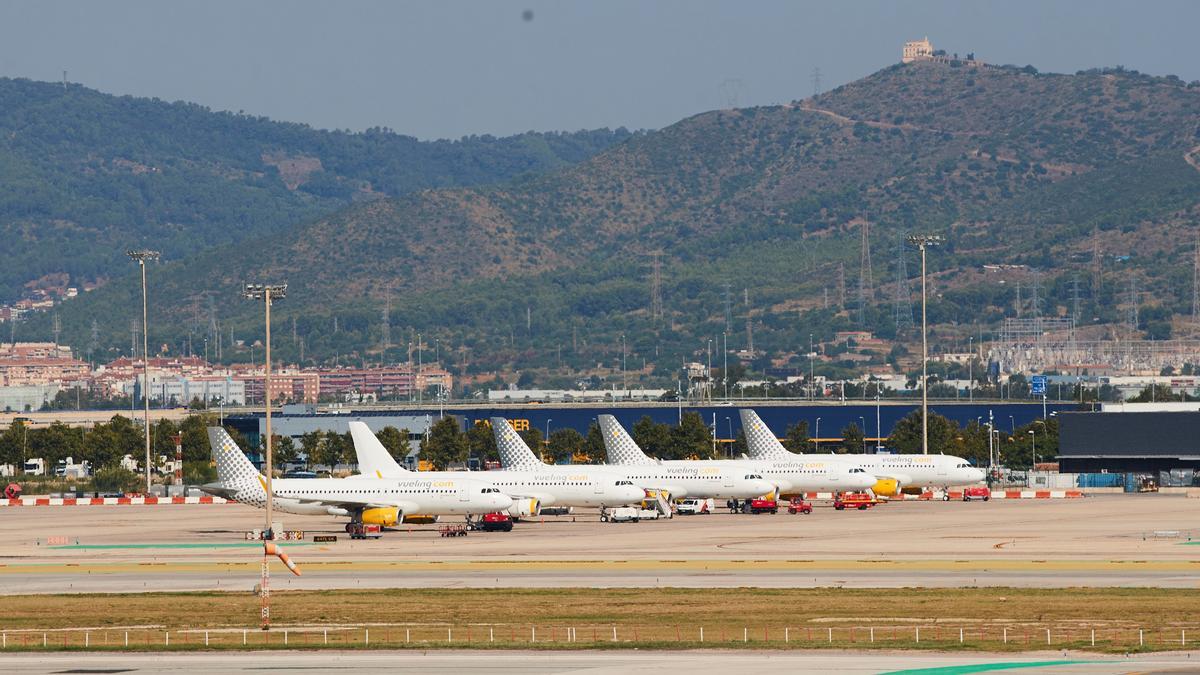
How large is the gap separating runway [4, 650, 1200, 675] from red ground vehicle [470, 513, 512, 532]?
57.1m

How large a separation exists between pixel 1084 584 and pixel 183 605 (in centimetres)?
3384

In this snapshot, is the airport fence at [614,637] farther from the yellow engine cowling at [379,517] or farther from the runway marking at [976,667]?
the yellow engine cowling at [379,517]

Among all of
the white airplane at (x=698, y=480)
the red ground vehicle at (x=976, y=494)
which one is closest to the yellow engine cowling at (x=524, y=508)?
the white airplane at (x=698, y=480)

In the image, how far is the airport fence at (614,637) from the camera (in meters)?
59.1

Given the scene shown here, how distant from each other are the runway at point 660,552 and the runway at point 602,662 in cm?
1960

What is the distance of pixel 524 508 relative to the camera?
120562 millimetres

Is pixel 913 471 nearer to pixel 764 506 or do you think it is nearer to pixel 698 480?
pixel 764 506

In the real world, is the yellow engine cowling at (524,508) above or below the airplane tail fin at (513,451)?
below

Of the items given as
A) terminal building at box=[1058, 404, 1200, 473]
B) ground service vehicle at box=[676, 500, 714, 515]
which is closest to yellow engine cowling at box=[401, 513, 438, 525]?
ground service vehicle at box=[676, 500, 714, 515]

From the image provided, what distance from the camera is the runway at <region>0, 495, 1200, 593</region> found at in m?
80.7

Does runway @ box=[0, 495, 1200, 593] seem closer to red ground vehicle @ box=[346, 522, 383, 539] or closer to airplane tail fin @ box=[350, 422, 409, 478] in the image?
red ground vehicle @ box=[346, 522, 383, 539]

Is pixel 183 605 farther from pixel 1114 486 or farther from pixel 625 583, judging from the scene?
pixel 1114 486

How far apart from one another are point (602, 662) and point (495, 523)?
2383 inches

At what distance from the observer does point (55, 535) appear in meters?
118
